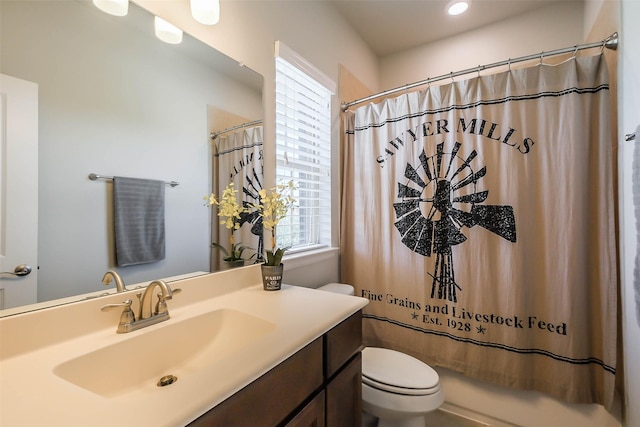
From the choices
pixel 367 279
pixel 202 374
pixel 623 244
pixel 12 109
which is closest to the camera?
pixel 202 374

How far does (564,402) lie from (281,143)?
2093 mm

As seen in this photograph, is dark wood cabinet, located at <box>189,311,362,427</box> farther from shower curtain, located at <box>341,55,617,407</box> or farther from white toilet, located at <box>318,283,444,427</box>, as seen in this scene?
shower curtain, located at <box>341,55,617,407</box>

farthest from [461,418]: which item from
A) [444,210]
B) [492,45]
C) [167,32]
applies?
→ [492,45]

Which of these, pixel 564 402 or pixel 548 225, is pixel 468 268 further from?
pixel 564 402

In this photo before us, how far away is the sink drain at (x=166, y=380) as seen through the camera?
2.50 feet

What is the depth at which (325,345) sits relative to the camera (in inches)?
34.7

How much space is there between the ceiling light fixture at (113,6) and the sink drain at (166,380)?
3.78ft

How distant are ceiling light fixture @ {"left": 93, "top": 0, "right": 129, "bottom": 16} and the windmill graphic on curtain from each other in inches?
61.9

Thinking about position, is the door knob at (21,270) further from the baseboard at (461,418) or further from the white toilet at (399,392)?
the baseboard at (461,418)

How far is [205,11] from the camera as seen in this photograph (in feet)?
3.49

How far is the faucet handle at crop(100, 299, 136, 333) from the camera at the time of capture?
80 cm

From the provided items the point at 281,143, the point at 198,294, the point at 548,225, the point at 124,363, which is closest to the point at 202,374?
the point at 124,363

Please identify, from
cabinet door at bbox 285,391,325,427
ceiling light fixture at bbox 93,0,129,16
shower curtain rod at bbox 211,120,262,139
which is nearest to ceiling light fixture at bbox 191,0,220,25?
ceiling light fixture at bbox 93,0,129,16

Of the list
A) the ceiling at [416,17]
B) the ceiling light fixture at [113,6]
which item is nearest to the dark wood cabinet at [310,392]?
the ceiling light fixture at [113,6]
